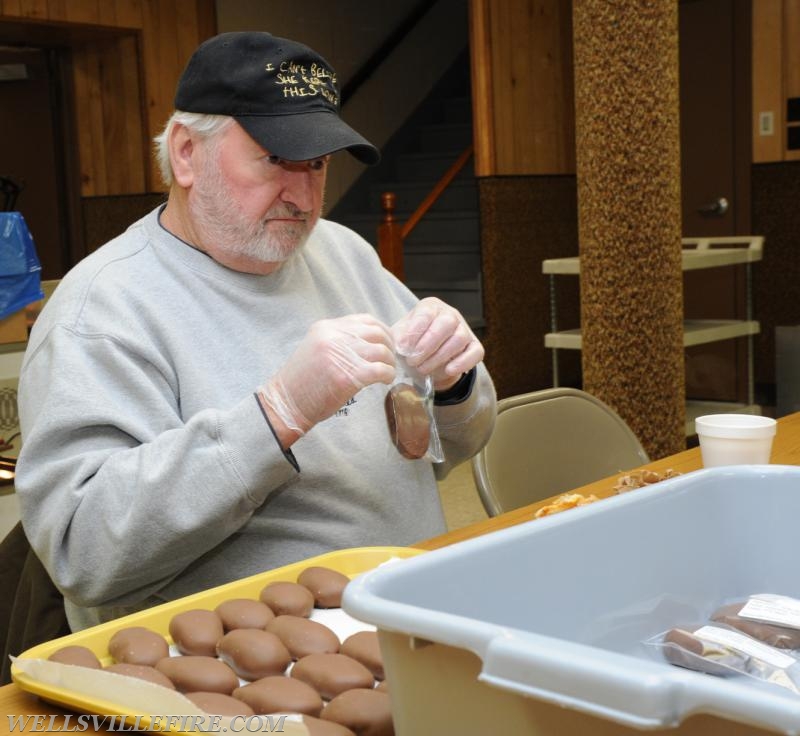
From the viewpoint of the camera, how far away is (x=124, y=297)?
160 cm

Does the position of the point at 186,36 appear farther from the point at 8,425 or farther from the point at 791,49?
the point at 8,425

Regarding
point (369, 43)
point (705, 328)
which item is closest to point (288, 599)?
point (705, 328)

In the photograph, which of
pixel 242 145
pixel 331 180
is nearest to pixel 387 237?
pixel 331 180

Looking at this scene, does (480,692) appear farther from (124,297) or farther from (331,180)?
(331,180)

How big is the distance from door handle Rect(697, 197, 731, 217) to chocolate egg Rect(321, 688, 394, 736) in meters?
6.04

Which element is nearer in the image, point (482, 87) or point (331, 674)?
point (331, 674)

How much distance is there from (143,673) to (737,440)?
917 mm

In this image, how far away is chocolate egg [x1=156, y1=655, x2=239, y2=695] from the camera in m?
0.93

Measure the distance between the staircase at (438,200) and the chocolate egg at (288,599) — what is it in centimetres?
563

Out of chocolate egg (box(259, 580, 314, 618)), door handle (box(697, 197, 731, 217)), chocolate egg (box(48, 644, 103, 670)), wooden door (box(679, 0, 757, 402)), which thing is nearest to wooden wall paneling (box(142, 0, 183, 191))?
wooden door (box(679, 0, 757, 402))

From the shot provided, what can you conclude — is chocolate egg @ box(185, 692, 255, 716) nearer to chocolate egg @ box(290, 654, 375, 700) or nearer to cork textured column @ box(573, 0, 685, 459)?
chocolate egg @ box(290, 654, 375, 700)

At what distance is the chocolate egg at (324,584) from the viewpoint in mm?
1159

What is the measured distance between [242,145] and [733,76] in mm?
5377

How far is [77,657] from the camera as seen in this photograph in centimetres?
100
